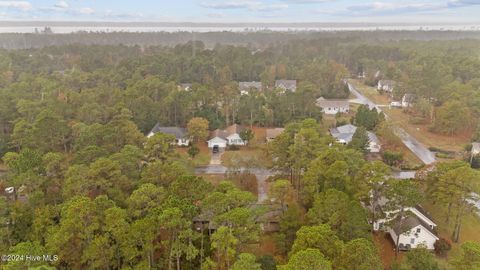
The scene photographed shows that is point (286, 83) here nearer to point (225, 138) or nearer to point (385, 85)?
point (385, 85)

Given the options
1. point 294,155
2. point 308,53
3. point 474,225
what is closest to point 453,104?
point 474,225

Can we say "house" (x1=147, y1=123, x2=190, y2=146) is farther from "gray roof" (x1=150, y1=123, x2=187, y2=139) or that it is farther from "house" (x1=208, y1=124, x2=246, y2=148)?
"house" (x1=208, y1=124, x2=246, y2=148)

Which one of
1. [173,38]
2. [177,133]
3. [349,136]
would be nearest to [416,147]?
[349,136]

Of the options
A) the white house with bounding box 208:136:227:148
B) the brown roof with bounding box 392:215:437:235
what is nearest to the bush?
the brown roof with bounding box 392:215:437:235

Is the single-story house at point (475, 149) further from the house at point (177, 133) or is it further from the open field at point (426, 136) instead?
the house at point (177, 133)

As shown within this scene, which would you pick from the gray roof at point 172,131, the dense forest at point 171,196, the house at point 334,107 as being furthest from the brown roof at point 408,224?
the house at point 334,107

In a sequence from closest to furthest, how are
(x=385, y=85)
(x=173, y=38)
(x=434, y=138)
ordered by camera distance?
(x=434, y=138), (x=385, y=85), (x=173, y=38)

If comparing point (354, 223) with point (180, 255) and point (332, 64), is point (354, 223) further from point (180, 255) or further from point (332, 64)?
point (332, 64)
